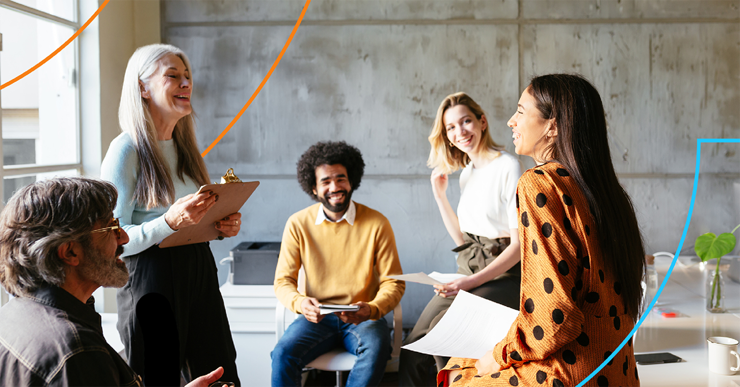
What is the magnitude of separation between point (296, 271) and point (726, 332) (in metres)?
1.84

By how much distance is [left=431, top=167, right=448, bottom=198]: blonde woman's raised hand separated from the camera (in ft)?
9.32

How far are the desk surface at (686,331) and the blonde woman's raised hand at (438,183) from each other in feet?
3.67

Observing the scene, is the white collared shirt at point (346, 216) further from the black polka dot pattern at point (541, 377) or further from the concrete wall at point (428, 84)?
the black polka dot pattern at point (541, 377)

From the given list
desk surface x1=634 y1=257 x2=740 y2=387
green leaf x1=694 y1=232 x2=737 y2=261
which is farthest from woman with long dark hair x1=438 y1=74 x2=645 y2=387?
green leaf x1=694 y1=232 x2=737 y2=261

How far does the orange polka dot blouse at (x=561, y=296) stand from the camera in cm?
121

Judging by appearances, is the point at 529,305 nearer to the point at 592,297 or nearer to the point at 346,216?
the point at 592,297

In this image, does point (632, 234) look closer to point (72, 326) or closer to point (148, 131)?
point (72, 326)

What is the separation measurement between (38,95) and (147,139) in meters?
1.45

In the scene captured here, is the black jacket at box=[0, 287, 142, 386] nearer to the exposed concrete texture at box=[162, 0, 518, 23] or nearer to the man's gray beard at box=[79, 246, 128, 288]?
the man's gray beard at box=[79, 246, 128, 288]

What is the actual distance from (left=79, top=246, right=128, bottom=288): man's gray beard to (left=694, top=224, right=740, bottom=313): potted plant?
232 cm

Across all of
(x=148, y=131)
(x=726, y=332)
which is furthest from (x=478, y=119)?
(x=148, y=131)

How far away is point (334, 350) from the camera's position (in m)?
2.44

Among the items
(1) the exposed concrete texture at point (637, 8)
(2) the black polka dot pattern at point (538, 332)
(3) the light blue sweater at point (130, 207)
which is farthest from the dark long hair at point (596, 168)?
(1) the exposed concrete texture at point (637, 8)

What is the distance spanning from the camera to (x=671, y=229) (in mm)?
3555
